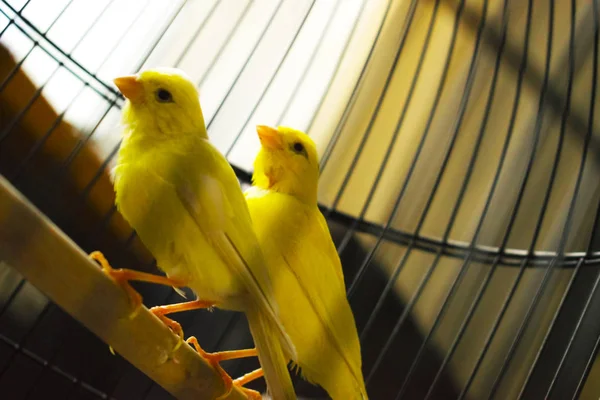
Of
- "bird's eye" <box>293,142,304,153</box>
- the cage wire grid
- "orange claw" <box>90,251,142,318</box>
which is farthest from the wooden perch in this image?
"bird's eye" <box>293,142,304,153</box>

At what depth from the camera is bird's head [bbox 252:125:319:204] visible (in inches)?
36.7

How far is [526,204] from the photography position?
4.41 feet

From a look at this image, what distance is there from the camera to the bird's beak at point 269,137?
91 centimetres

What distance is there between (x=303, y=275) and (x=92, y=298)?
0.40 metres

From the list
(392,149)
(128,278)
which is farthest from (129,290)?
(392,149)

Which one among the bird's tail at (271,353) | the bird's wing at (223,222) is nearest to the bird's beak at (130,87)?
the bird's wing at (223,222)

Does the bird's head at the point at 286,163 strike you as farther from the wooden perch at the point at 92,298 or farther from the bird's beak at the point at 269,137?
the wooden perch at the point at 92,298

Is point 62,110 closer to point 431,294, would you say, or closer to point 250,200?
point 250,200

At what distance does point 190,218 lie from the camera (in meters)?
0.67

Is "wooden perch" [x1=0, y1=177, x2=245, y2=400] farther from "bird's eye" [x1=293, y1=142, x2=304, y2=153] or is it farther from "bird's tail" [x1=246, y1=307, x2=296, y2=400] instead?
"bird's eye" [x1=293, y1=142, x2=304, y2=153]

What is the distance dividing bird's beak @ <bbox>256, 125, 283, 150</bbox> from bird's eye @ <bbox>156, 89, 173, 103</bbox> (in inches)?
7.9

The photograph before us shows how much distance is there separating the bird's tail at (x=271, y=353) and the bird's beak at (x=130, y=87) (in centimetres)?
34

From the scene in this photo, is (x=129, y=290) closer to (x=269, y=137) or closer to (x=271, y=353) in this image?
(x=271, y=353)

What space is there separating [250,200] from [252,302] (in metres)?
0.24
